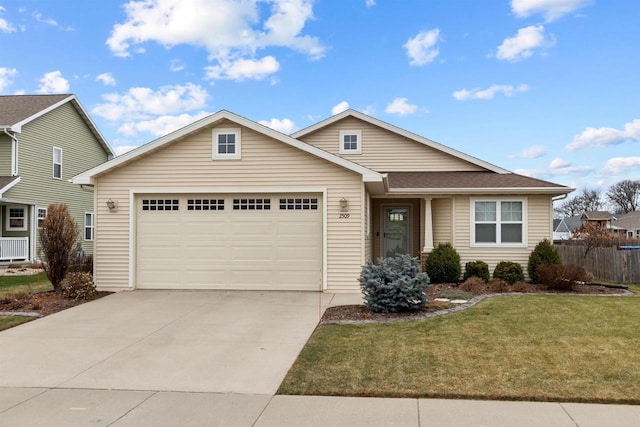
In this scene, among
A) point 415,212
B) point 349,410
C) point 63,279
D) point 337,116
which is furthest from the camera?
point 337,116

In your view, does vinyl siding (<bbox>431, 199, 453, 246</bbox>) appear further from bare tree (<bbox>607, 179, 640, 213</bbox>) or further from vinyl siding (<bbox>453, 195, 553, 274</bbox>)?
bare tree (<bbox>607, 179, 640, 213</bbox>)

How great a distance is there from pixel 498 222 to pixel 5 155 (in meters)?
19.0

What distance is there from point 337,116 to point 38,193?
13830 millimetres

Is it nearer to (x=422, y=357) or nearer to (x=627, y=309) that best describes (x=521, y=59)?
(x=627, y=309)

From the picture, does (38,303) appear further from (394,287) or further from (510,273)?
(510,273)

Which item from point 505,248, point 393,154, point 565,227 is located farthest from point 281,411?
point 565,227

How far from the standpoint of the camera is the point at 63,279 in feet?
37.2

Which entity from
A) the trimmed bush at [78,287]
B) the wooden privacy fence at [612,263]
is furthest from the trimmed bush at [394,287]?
the wooden privacy fence at [612,263]

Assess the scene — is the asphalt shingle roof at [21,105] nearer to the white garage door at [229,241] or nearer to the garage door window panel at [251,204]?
the white garage door at [229,241]

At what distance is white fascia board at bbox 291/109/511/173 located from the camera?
16.6 metres

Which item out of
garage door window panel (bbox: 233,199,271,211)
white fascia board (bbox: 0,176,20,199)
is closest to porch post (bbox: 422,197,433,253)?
garage door window panel (bbox: 233,199,271,211)

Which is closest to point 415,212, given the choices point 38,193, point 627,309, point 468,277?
point 468,277

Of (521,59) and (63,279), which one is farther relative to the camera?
(521,59)

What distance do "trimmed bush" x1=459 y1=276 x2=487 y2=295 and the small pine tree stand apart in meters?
9.43
